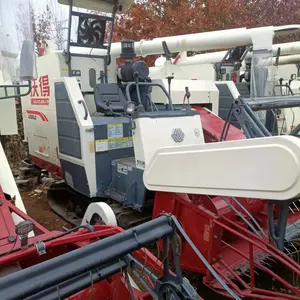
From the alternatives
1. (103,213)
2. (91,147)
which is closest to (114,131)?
(91,147)

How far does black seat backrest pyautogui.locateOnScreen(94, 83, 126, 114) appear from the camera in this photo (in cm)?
485

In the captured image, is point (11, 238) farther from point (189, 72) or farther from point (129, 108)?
point (189, 72)

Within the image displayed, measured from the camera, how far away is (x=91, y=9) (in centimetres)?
498

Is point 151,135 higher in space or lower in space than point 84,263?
higher

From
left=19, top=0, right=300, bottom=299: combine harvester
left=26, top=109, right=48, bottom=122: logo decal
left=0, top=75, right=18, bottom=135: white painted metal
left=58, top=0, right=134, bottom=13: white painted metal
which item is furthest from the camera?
left=26, top=109, right=48, bottom=122: logo decal

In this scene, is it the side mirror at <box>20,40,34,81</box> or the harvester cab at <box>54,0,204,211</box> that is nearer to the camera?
the side mirror at <box>20,40,34,81</box>

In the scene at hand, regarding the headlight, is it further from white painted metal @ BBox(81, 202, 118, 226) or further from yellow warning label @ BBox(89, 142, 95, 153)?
white painted metal @ BBox(81, 202, 118, 226)

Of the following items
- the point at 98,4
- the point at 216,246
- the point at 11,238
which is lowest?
the point at 216,246

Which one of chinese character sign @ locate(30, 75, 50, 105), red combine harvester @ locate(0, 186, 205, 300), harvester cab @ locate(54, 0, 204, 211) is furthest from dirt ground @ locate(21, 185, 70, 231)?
red combine harvester @ locate(0, 186, 205, 300)

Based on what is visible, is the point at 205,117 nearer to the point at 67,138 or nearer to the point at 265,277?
the point at 67,138

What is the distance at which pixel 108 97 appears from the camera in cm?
501

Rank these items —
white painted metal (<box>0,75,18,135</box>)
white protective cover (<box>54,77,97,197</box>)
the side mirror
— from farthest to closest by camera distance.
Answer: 1. white protective cover (<box>54,77,97,197</box>)
2. white painted metal (<box>0,75,18,135</box>)
3. the side mirror

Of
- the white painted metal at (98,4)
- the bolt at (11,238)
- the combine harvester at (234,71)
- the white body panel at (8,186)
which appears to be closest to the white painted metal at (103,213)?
the white body panel at (8,186)

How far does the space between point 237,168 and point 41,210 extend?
3871mm
